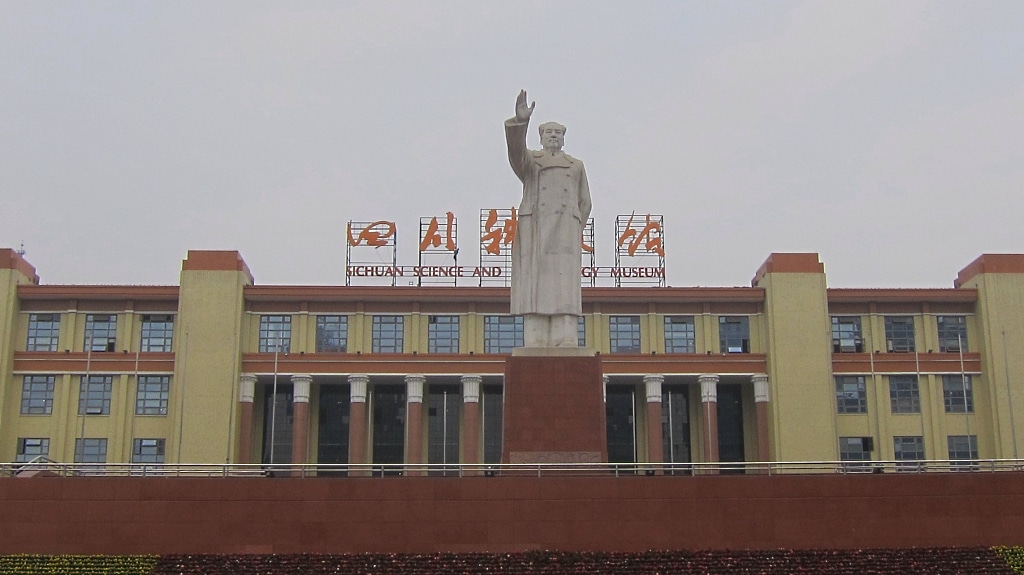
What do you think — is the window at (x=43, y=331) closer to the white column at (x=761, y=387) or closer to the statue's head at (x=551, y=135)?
the white column at (x=761, y=387)

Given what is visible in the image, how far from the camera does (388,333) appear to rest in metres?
40.9

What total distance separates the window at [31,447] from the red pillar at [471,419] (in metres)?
14.2

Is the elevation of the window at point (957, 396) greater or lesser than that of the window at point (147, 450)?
greater

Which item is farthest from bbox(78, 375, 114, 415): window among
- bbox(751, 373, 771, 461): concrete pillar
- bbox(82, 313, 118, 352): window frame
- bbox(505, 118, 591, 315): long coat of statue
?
bbox(505, 118, 591, 315): long coat of statue

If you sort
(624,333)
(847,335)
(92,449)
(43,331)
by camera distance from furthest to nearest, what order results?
(847,335), (624,333), (43,331), (92,449)

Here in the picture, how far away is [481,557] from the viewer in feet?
59.6

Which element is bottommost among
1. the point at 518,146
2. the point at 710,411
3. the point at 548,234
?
the point at 710,411

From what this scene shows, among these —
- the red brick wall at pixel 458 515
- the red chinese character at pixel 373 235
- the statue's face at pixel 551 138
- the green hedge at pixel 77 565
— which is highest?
the red chinese character at pixel 373 235

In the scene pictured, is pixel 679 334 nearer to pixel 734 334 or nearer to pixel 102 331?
pixel 734 334

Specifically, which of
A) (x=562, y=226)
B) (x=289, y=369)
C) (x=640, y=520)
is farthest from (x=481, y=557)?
(x=289, y=369)

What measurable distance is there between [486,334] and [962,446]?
55.1 feet

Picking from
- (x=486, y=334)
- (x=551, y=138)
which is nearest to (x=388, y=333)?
(x=486, y=334)

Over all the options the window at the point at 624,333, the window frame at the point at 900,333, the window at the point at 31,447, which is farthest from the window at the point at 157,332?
the window frame at the point at 900,333

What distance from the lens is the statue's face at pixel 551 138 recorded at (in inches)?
834
